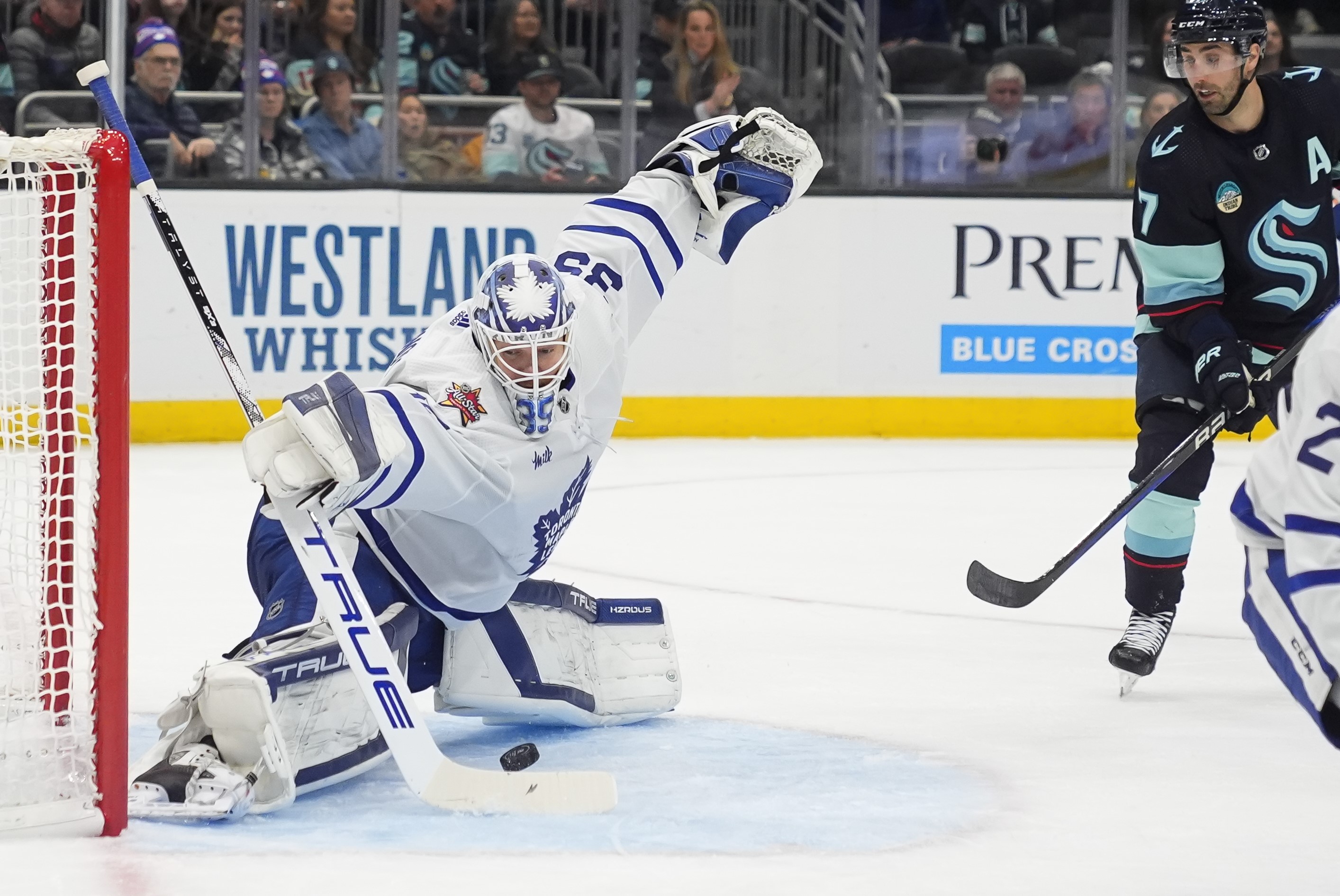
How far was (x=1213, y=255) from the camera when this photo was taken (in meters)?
3.19

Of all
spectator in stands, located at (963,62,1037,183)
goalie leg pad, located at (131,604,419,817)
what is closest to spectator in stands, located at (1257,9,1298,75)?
spectator in stands, located at (963,62,1037,183)

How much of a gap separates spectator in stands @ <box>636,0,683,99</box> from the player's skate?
4.03 metres

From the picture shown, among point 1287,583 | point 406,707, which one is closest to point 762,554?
point 406,707

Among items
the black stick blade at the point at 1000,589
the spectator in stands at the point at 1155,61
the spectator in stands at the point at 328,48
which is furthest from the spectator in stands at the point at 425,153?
the black stick blade at the point at 1000,589

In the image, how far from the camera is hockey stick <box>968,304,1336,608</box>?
3133mm

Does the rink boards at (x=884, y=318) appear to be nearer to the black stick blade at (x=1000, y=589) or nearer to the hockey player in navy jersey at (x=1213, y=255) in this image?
the black stick blade at (x=1000, y=589)

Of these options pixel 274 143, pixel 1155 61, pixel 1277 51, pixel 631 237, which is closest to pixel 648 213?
pixel 631 237

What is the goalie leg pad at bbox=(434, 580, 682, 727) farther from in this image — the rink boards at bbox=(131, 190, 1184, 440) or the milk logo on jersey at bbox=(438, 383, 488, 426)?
the rink boards at bbox=(131, 190, 1184, 440)

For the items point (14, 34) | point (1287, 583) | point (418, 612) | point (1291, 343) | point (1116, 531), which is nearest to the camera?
point (1287, 583)

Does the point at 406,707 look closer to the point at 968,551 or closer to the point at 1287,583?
the point at 1287,583

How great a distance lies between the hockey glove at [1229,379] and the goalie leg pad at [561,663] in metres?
0.94

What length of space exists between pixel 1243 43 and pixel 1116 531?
7.15 feet

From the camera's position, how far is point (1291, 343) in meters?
3.24

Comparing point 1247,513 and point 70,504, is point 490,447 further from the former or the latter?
point 1247,513
